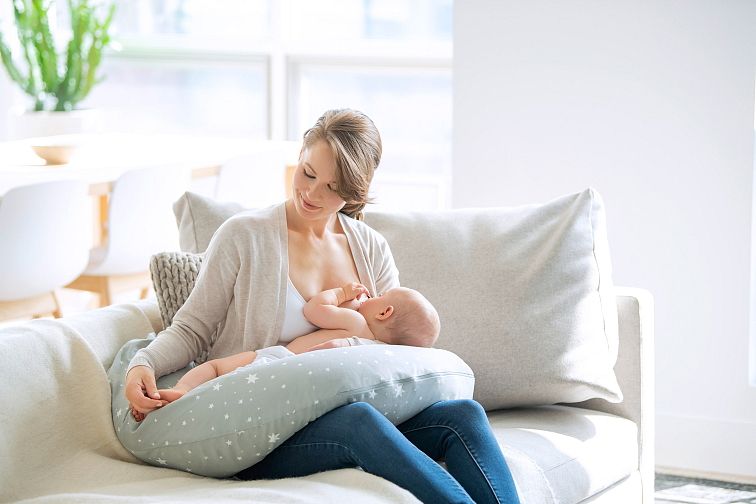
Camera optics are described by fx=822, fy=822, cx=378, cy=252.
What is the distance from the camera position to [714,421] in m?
2.47

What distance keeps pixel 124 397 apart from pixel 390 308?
20.8 inches

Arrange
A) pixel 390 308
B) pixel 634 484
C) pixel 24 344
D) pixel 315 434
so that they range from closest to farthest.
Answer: pixel 315 434
pixel 24 344
pixel 390 308
pixel 634 484

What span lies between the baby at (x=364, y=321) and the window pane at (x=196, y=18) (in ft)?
11.1

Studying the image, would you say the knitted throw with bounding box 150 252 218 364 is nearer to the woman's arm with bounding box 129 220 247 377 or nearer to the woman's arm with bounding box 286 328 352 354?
the woman's arm with bounding box 129 220 247 377

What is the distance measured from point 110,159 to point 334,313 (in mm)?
2096

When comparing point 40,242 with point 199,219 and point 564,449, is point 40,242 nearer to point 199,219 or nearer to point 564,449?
point 199,219

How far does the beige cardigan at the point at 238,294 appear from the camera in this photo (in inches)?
63.1

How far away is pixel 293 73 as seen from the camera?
4727 mm

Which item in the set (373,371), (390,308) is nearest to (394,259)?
(390,308)

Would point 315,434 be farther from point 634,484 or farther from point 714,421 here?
point 714,421

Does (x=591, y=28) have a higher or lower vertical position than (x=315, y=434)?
higher

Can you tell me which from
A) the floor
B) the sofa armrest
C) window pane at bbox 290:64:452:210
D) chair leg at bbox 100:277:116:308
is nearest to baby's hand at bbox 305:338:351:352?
the sofa armrest

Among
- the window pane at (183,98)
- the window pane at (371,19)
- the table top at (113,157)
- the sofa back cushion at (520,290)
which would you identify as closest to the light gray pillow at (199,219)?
the sofa back cushion at (520,290)

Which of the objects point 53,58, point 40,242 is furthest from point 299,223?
point 53,58
